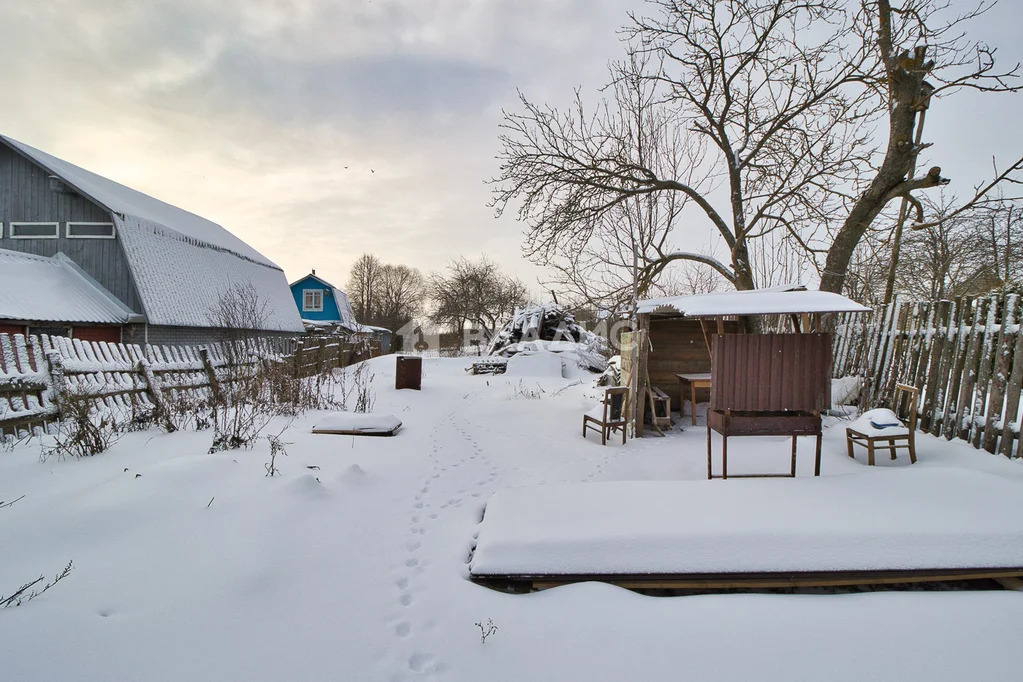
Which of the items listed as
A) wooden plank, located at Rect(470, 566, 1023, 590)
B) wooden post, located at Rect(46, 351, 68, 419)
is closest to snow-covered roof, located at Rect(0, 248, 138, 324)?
wooden post, located at Rect(46, 351, 68, 419)

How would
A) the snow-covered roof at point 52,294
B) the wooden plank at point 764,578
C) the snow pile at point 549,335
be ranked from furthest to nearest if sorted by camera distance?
the snow pile at point 549,335 < the snow-covered roof at point 52,294 < the wooden plank at point 764,578

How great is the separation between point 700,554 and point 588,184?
7838 mm

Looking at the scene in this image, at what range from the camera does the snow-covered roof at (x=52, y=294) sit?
1122 centimetres

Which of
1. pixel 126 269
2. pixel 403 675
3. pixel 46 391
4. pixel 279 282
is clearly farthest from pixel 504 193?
pixel 279 282

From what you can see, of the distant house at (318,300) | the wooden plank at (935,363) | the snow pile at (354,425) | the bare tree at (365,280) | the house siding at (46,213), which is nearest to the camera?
the wooden plank at (935,363)

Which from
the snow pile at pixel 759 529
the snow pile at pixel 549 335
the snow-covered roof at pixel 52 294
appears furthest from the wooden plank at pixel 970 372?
the snow-covered roof at pixel 52 294

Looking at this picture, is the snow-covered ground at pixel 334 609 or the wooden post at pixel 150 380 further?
the wooden post at pixel 150 380

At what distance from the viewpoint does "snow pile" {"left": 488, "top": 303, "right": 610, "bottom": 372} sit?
1667 centimetres

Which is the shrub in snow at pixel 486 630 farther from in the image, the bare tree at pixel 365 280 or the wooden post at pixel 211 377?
the bare tree at pixel 365 280

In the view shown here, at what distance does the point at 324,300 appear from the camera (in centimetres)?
3278

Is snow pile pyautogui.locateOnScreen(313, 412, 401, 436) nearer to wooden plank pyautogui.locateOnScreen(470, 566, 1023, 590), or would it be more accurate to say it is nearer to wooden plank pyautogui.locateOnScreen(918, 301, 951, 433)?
wooden plank pyautogui.locateOnScreen(470, 566, 1023, 590)

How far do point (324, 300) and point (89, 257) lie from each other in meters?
18.7

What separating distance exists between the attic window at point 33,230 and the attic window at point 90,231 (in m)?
0.51

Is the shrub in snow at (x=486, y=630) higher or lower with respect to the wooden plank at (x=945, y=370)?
lower
